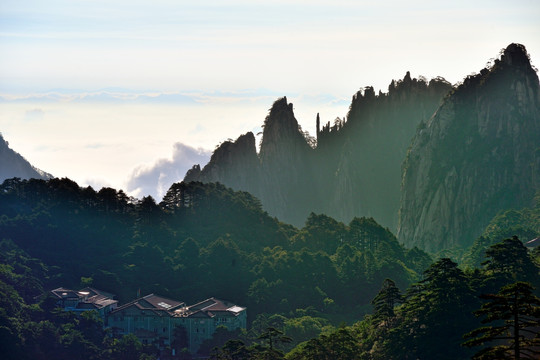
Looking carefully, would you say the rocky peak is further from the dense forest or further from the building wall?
the building wall

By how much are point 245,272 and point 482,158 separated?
58.0 meters

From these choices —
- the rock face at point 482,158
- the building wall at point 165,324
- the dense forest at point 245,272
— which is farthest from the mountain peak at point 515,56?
the building wall at point 165,324

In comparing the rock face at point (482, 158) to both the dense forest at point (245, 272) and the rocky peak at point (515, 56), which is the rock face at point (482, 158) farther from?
the dense forest at point (245, 272)

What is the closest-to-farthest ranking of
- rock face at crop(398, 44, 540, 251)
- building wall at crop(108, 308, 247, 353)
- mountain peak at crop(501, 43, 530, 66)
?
building wall at crop(108, 308, 247, 353)
rock face at crop(398, 44, 540, 251)
mountain peak at crop(501, 43, 530, 66)

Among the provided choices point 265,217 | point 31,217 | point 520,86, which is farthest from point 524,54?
point 31,217

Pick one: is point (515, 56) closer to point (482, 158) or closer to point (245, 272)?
point (482, 158)

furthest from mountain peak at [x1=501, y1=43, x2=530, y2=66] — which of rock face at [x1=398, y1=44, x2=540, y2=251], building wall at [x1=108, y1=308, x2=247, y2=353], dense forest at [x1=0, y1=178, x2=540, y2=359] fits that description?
building wall at [x1=108, y1=308, x2=247, y2=353]

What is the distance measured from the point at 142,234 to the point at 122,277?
14.9 meters

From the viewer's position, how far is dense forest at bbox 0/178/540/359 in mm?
109812

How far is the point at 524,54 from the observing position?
199 meters

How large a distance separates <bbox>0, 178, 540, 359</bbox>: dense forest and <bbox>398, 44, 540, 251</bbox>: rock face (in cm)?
1185

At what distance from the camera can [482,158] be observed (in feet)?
636

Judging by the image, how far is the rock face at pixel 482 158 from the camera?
19025cm

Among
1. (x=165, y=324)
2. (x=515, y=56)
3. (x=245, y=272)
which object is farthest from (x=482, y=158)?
(x=165, y=324)
